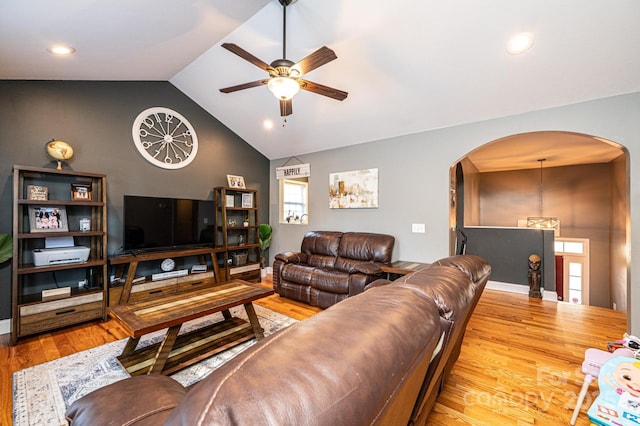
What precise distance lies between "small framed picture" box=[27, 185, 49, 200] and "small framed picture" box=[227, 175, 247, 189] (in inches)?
90.7

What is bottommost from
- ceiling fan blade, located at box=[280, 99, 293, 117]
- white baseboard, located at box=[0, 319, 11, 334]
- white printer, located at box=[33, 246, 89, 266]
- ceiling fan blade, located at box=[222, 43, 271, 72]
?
white baseboard, located at box=[0, 319, 11, 334]

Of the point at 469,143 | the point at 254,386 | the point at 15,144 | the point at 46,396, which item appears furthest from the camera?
the point at 469,143

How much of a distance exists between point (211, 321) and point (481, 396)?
2.65 meters

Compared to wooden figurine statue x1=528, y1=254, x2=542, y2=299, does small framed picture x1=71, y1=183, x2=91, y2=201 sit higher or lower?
higher

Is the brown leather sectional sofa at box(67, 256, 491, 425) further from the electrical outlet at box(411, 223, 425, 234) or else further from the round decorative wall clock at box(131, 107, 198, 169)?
the round decorative wall clock at box(131, 107, 198, 169)

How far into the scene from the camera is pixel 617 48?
217 centimetres

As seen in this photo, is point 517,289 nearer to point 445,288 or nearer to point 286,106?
point 445,288

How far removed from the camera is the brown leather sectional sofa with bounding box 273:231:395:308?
10.9ft

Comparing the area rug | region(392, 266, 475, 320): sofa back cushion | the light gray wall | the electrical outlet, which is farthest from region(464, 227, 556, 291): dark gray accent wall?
the area rug

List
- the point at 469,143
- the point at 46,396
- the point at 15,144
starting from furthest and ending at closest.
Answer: the point at 469,143 < the point at 15,144 < the point at 46,396

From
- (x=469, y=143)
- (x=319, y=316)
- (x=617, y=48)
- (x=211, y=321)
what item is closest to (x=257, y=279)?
(x=211, y=321)

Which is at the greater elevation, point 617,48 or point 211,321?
point 617,48

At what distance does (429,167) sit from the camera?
367 cm

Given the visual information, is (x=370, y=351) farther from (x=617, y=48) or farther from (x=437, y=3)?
(x=617, y=48)
